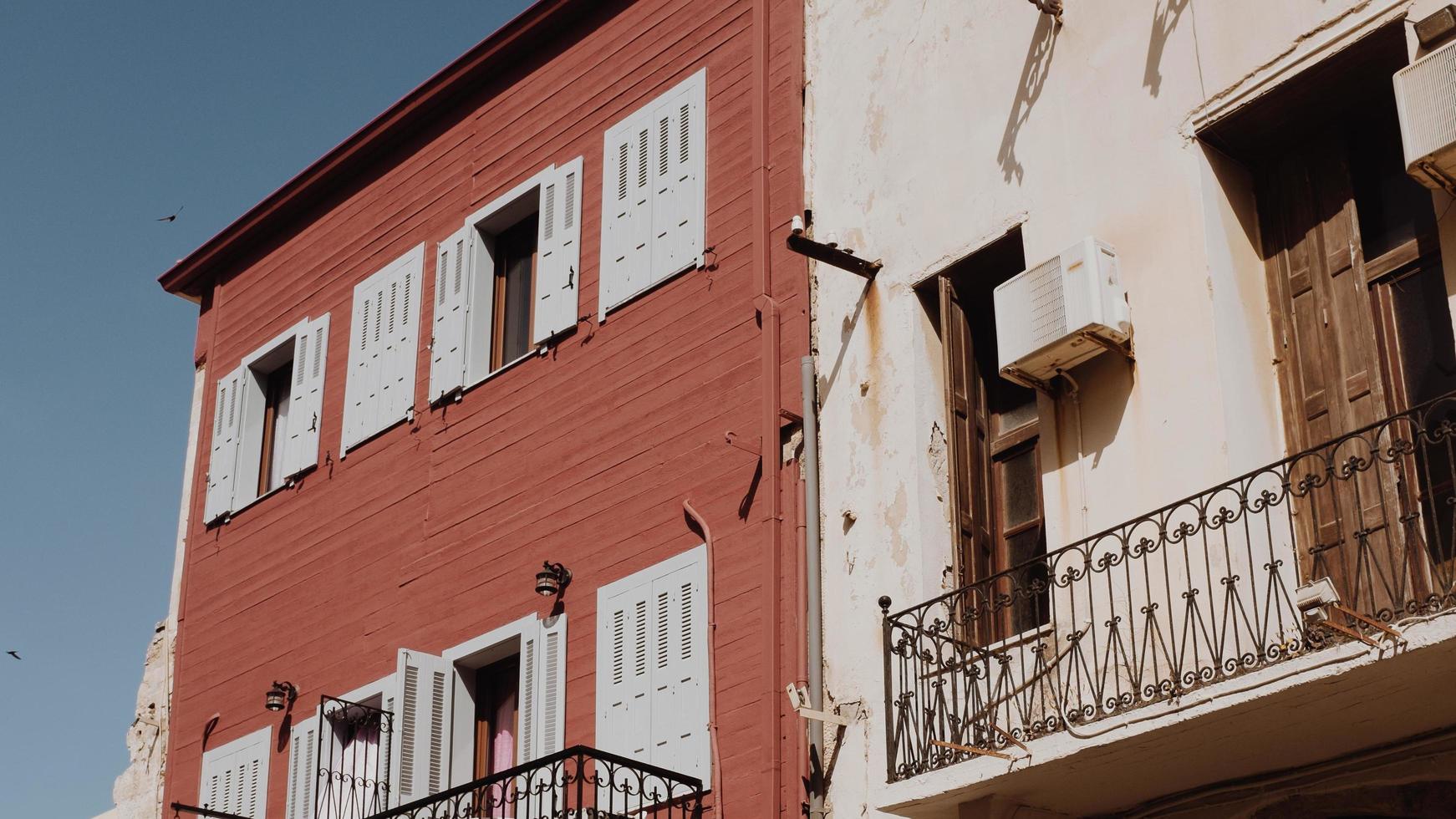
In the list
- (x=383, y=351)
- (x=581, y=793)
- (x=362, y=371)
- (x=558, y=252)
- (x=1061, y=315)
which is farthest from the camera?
(x=362, y=371)

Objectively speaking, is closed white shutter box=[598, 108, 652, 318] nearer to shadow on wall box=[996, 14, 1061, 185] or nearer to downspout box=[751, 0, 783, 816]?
downspout box=[751, 0, 783, 816]

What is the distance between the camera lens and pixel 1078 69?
11.1 m

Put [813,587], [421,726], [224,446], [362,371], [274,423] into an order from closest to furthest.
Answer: [813,587]
[421,726]
[362,371]
[224,446]
[274,423]

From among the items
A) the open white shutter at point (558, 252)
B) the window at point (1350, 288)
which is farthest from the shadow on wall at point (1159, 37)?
the open white shutter at point (558, 252)

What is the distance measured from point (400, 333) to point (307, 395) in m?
1.37

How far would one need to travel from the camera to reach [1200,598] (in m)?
9.33

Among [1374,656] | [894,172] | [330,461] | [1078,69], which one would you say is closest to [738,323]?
[894,172]

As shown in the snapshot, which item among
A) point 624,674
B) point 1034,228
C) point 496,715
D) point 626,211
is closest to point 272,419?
point 496,715

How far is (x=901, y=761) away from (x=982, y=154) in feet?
12.3

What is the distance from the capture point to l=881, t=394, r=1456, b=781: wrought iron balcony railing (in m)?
8.52

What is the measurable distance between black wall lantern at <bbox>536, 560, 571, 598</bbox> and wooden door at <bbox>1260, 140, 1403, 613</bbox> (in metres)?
5.33

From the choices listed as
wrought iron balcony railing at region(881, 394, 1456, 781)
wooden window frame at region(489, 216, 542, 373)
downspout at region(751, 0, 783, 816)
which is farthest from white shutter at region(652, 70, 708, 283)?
wrought iron balcony railing at region(881, 394, 1456, 781)

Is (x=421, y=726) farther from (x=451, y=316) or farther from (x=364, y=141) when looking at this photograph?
(x=364, y=141)

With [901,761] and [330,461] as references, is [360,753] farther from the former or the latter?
[901,761]
